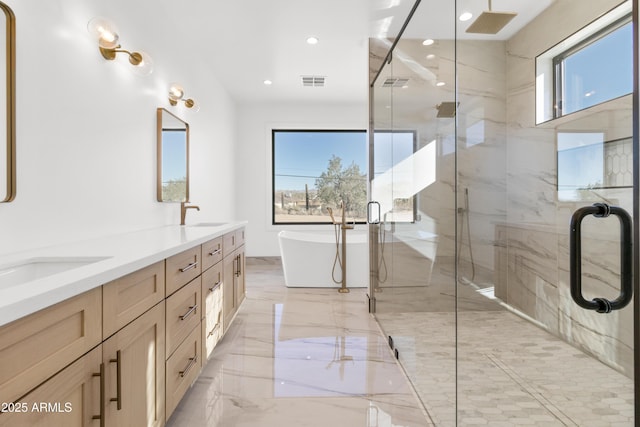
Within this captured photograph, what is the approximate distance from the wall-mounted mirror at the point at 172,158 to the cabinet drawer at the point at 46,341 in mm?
2000

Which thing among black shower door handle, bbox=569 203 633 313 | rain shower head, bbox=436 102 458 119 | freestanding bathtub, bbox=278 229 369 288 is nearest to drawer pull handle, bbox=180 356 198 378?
black shower door handle, bbox=569 203 633 313

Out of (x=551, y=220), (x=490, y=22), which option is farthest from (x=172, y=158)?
(x=551, y=220)

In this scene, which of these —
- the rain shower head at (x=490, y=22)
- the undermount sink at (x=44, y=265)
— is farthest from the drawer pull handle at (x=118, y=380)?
the rain shower head at (x=490, y=22)

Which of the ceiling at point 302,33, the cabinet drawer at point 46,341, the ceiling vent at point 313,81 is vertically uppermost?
Answer: the ceiling vent at point 313,81

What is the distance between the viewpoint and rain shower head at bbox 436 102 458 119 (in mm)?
1689

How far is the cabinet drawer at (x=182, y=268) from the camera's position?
1.60 meters

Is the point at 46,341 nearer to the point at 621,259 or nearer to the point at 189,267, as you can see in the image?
the point at 189,267

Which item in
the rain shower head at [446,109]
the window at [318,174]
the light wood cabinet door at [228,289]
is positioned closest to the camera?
the rain shower head at [446,109]

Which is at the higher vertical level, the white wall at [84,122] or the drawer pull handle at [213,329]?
the white wall at [84,122]

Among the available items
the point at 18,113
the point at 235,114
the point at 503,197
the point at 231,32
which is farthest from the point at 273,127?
the point at 503,197

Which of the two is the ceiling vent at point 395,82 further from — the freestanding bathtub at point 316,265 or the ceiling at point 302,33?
the freestanding bathtub at point 316,265

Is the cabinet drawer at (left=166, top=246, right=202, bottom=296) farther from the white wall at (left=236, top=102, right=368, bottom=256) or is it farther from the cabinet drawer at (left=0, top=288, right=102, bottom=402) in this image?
the white wall at (left=236, top=102, right=368, bottom=256)

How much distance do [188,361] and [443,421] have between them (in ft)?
4.19

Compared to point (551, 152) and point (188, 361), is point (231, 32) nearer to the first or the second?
point (188, 361)
